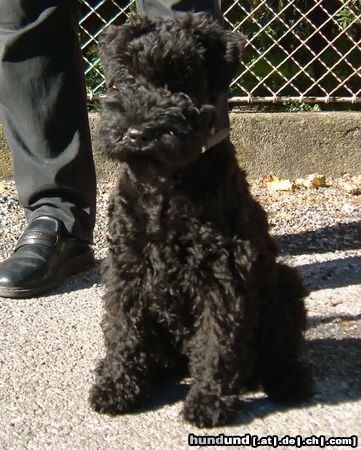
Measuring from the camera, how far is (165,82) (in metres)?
2.59

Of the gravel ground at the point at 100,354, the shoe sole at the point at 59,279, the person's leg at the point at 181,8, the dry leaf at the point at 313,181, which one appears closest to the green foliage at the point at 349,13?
the dry leaf at the point at 313,181

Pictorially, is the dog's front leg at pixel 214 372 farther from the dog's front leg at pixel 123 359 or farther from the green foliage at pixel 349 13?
the green foliage at pixel 349 13

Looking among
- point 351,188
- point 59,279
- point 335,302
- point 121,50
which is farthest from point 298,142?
point 121,50

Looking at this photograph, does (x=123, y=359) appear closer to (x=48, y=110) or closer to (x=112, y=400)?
(x=112, y=400)

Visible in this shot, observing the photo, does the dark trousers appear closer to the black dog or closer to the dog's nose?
the black dog

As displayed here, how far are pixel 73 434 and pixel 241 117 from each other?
359 centimetres

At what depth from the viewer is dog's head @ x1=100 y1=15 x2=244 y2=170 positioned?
2471 millimetres

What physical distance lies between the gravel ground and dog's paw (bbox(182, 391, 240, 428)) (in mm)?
31

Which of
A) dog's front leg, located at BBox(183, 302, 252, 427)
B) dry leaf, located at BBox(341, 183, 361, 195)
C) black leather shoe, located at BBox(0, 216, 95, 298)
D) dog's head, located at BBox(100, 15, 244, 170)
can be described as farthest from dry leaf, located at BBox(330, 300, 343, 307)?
dry leaf, located at BBox(341, 183, 361, 195)

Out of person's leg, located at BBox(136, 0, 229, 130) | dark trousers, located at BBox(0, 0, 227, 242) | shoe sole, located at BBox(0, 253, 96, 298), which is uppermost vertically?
person's leg, located at BBox(136, 0, 229, 130)

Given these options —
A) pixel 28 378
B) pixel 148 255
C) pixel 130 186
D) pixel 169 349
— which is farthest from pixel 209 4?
pixel 28 378

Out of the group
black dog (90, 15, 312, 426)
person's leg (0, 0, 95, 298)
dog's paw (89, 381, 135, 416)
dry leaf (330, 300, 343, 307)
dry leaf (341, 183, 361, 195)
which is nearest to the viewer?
black dog (90, 15, 312, 426)

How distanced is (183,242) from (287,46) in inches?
167

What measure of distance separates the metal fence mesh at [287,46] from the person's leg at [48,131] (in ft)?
6.79
